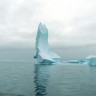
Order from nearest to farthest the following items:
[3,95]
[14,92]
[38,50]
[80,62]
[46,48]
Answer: [3,95] → [14,92] → [38,50] → [46,48] → [80,62]

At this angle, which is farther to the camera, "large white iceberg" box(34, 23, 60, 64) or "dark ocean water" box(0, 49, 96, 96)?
"large white iceberg" box(34, 23, 60, 64)

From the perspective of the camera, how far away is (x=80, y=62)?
8950 cm

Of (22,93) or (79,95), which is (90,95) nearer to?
(79,95)

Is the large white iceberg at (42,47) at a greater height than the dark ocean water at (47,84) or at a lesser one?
greater

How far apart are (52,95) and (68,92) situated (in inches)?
106

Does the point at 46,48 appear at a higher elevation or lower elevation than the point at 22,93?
higher

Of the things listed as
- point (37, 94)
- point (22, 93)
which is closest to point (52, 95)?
point (37, 94)

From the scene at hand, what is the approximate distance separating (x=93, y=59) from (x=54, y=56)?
1345 centimetres

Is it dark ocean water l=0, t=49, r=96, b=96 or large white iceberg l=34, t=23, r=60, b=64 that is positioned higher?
large white iceberg l=34, t=23, r=60, b=64

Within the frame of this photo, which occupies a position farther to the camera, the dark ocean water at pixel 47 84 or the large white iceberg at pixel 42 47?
the large white iceberg at pixel 42 47

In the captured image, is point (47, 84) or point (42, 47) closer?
point (47, 84)

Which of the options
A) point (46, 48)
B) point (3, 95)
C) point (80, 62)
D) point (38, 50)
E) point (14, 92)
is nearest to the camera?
point (3, 95)

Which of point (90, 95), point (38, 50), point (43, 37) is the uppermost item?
point (43, 37)

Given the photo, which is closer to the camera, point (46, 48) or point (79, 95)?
point (79, 95)
